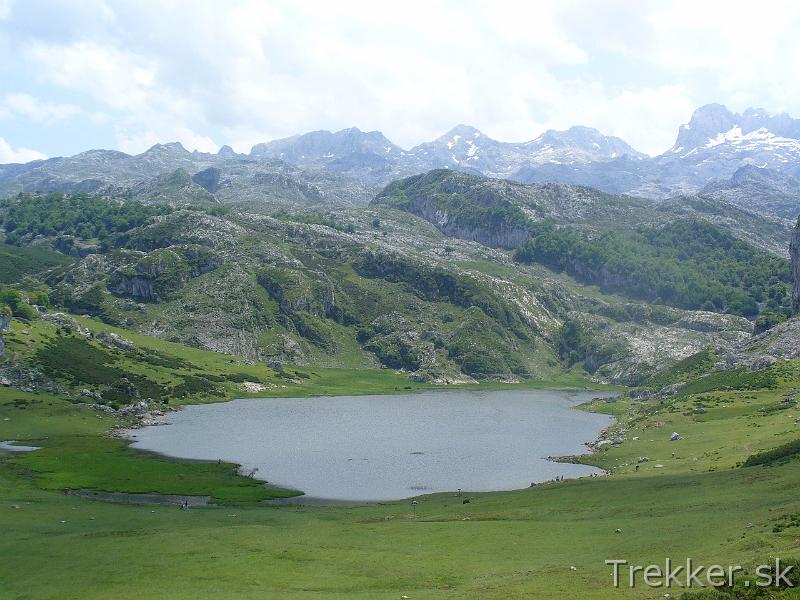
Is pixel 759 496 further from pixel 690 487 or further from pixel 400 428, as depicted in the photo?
pixel 400 428

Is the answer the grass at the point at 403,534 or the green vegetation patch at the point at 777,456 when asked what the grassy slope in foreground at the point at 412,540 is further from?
the green vegetation patch at the point at 777,456

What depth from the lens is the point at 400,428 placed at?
177 m

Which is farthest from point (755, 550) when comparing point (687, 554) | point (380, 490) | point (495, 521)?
point (380, 490)

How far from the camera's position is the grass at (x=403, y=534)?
148 ft

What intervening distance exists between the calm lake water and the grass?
12.8 metres

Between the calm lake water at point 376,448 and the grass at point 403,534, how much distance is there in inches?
504

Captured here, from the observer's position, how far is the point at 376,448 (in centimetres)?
14612

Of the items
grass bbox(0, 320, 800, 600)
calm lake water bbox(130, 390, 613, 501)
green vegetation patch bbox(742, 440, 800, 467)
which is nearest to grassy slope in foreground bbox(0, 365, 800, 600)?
grass bbox(0, 320, 800, 600)

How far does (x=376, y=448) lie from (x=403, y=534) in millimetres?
82196

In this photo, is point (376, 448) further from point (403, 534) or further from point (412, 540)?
point (412, 540)

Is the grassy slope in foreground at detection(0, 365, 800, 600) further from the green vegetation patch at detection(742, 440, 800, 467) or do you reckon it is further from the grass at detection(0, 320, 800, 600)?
the green vegetation patch at detection(742, 440, 800, 467)

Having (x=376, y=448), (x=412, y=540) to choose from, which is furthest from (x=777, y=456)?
(x=376, y=448)

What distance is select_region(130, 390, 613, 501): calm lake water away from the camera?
112875 millimetres

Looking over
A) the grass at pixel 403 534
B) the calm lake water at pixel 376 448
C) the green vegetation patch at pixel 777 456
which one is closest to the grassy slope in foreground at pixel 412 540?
the grass at pixel 403 534
